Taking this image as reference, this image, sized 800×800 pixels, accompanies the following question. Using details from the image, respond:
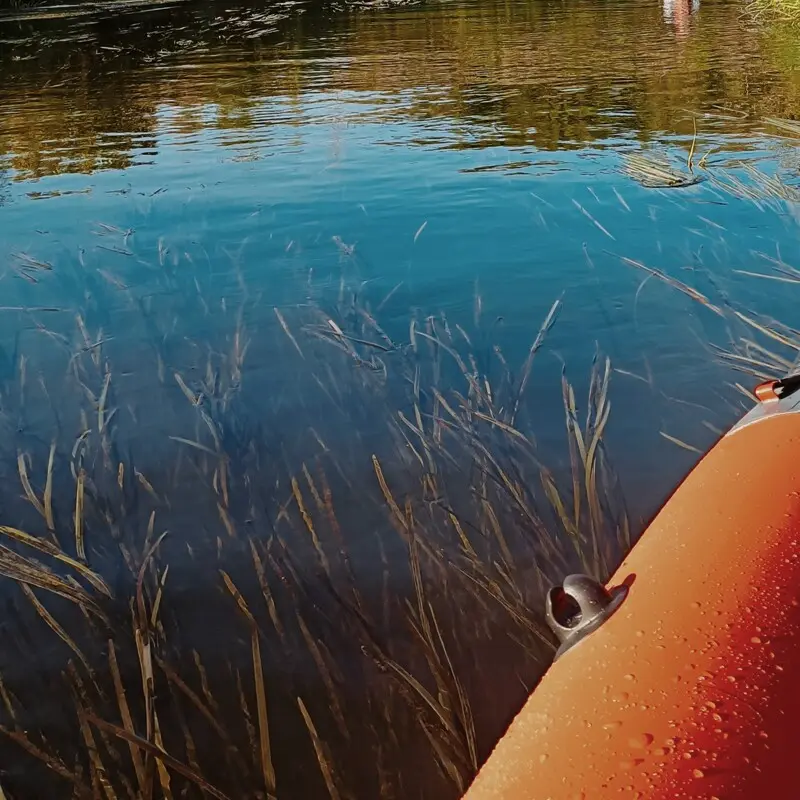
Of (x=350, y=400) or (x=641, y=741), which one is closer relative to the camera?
(x=641, y=741)

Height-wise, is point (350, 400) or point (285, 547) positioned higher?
point (350, 400)

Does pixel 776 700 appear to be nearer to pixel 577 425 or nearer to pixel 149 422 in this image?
pixel 577 425

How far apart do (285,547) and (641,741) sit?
2.05 meters

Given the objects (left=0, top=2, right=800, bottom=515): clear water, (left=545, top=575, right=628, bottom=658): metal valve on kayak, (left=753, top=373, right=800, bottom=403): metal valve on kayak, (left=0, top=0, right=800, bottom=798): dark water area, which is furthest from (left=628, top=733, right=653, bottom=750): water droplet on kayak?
(left=0, top=2, right=800, bottom=515): clear water

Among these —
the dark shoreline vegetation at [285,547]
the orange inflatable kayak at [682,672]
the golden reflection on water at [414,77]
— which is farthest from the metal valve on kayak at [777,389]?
the golden reflection on water at [414,77]

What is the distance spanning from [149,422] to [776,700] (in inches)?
133

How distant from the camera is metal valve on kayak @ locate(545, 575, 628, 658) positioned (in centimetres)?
169

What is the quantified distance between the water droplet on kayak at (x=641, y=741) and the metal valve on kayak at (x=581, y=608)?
14.1 inches

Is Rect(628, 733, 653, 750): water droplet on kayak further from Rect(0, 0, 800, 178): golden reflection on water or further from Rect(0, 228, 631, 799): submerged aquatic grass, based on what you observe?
Rect(0, 0, 800, 178): golden reflection on water

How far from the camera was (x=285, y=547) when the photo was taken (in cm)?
317

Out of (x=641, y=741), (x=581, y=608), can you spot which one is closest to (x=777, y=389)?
(x=581, y=608)

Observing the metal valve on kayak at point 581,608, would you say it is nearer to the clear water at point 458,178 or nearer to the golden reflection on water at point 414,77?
the clear water at point 458,178

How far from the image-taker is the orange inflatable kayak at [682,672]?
1.25m

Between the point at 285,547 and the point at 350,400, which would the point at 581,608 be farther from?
the point at 350,400
